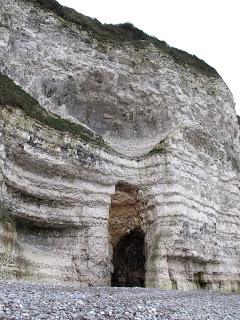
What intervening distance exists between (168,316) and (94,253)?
1211cm

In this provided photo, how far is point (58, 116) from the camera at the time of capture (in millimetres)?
24875

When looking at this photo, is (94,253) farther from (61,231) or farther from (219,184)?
(219,184)

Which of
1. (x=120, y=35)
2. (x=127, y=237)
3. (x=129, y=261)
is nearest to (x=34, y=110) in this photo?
(x=127, y=237)

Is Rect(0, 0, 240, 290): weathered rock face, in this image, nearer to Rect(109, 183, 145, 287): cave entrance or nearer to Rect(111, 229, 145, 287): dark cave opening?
Rect(109, 183, 145, 287): cave entrance

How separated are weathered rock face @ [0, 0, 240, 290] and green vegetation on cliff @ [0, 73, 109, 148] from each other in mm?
148

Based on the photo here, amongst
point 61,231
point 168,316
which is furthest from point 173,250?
point 168,316

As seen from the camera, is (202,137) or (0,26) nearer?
(0,26)

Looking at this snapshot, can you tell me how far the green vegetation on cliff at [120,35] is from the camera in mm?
30703

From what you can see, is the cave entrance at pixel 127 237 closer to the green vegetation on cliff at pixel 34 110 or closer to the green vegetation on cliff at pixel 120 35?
the green vegetation on cliff at pixel 34 110

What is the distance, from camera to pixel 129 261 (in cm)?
2661

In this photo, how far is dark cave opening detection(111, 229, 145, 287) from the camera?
25844 mm

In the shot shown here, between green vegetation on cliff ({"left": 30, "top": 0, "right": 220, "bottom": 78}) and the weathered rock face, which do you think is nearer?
the weathered rock face

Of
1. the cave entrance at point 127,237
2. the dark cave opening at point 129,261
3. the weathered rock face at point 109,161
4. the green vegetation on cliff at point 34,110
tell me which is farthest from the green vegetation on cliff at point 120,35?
the dark cave opening at point 129,261

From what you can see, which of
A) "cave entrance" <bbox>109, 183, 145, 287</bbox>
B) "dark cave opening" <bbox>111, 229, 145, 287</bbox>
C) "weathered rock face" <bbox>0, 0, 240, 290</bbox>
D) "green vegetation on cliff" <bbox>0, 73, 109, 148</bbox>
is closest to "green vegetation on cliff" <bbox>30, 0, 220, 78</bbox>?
"weathered rock face" <bbox>0, 0, 240, 290</bbox>
